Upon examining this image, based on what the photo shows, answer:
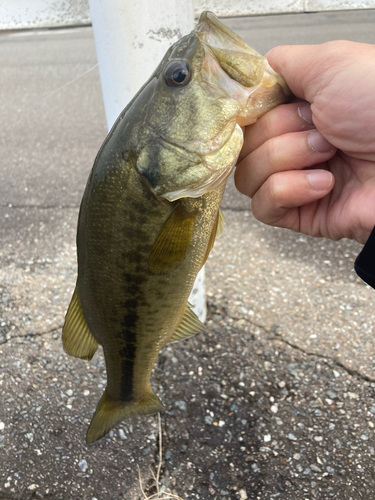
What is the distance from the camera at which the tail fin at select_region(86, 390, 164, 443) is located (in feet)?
5.83

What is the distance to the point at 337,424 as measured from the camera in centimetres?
235

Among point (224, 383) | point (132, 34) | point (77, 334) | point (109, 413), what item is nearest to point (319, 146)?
point (132, 34)

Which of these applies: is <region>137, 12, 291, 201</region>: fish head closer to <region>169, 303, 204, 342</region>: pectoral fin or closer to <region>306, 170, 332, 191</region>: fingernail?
<region>306, 170, 332, 191</region>: fingernail

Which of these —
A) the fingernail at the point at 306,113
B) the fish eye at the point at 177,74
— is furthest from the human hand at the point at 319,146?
the fish eye at the point at 177,74

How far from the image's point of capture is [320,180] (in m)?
1.56

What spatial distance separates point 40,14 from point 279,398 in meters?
2.23

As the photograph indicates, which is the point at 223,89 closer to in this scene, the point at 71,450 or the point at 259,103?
the point at 259,103

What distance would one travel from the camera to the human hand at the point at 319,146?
1.42 m

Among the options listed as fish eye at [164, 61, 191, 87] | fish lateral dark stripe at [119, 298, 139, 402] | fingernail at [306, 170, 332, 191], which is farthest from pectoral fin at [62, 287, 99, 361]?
fingernail at [306, 170, 332, 191]

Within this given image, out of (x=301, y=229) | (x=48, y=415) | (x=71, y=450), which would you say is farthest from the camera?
(x=48, y=415)

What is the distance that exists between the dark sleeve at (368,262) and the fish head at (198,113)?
0.58 meters

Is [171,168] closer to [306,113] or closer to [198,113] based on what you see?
[198,113]

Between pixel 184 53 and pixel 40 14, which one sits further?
pixel 40 14

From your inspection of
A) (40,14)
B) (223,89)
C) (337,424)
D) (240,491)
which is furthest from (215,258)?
(223,89)
